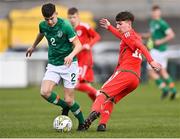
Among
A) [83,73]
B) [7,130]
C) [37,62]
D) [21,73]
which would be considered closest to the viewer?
[7,130]

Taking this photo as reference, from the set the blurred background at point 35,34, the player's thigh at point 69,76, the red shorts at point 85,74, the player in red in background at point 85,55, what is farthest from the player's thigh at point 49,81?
the blurred background at point 35,34

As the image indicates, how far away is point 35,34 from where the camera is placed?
108 ft

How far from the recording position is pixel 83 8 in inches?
1555

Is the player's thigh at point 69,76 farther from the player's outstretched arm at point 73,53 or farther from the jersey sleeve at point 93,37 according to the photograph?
the jersey sleeve at point 93,37

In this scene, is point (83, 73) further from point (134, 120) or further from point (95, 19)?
point (95, 19)

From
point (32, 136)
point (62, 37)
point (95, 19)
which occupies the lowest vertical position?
point (95, 19)

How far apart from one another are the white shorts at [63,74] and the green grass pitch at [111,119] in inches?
35.0

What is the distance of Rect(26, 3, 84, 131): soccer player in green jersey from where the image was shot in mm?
13078

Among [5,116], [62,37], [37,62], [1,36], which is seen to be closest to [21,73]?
[37,62]

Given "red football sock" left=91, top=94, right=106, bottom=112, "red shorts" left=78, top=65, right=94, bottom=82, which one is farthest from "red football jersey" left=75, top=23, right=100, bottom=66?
"red football sock" left=91, top=94, right=106, bottom=112

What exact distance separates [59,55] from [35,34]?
1973cm

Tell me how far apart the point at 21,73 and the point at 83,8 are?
12498 millimetres

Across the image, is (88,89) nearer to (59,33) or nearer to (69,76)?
(69,76)

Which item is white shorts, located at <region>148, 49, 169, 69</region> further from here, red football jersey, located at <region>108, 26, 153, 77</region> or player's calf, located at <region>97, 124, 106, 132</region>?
player's calf, located at <region>97, 124, 106, 132</region>
